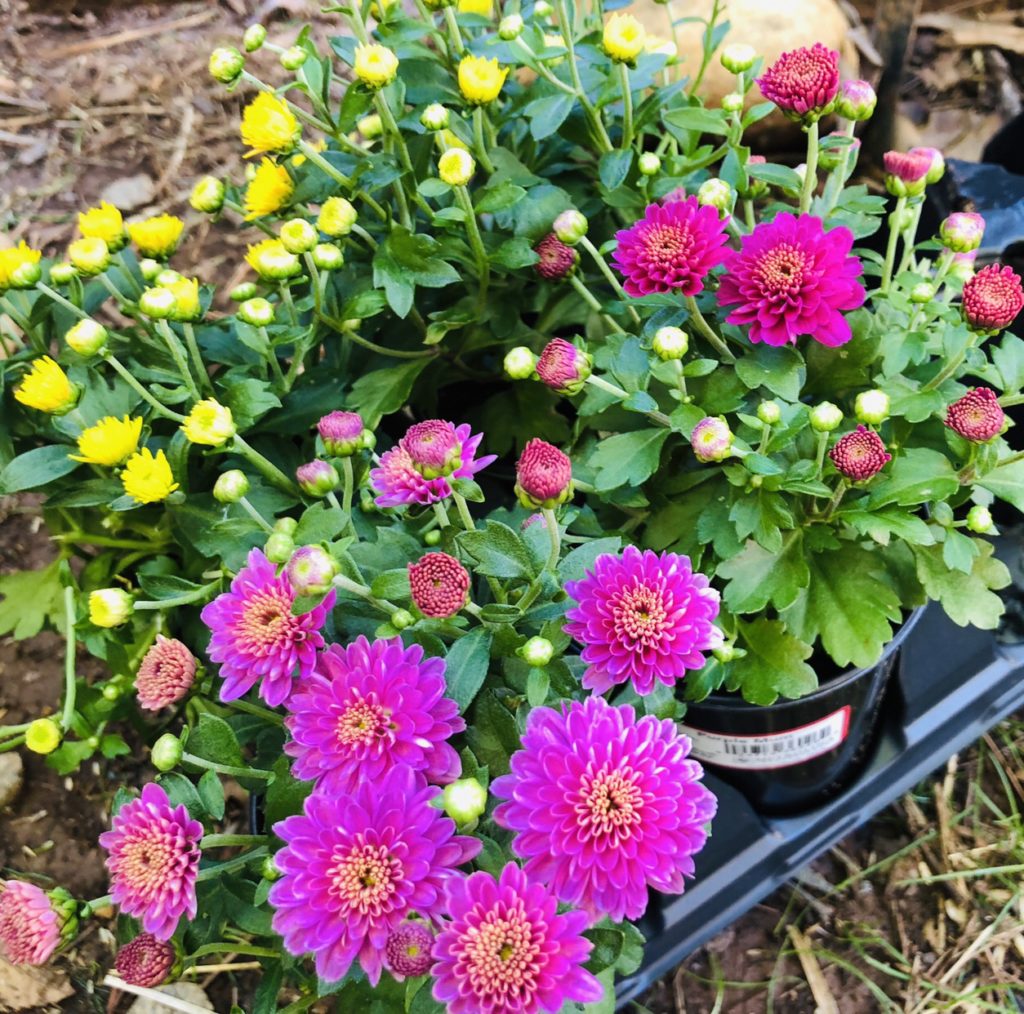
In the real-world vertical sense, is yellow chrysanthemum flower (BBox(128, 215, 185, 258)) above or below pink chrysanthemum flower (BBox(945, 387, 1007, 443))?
above

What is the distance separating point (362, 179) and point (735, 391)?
42 centimetres

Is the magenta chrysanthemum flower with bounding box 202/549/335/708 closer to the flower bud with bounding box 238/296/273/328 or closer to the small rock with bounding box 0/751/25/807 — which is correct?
the flower bud with bounding box 238/296/273/328

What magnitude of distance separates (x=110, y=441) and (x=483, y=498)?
36 cm

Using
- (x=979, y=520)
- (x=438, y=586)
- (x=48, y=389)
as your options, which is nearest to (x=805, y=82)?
(x=979, y=520)

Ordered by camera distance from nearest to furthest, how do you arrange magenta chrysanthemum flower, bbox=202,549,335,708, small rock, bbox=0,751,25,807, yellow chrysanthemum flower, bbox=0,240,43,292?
magenta chrysanthemum flower, bbox=202,549,335,708 < yellow chrysanthemum flower, bbox=0,240,43,292 < small rock, bbox=0,751,25,807

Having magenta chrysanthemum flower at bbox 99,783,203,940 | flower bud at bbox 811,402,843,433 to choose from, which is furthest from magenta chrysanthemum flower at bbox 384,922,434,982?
flower bud at bbox 811,402,843,433

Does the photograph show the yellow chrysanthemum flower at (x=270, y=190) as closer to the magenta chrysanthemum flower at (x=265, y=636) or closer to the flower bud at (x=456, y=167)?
the flower bud at (x=456, y=167)

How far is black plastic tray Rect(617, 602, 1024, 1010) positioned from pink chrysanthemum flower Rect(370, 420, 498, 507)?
0.58 m

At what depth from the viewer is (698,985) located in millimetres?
1196

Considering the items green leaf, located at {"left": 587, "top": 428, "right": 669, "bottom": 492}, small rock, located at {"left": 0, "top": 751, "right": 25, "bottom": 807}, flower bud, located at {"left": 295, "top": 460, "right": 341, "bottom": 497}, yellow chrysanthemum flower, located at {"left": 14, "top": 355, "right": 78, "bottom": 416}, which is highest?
yellow chrysanthemum flower, located at {"left": 14, "top": 355, "right": 78, "bottom": 416}

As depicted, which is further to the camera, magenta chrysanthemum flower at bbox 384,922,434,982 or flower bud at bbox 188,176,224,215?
flower bud at bbox 188,176,224,215

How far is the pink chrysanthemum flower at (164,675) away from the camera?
30.0 inches

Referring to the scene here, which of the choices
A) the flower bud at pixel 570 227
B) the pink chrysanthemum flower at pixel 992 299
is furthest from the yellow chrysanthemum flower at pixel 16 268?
the pink chrysanthemum flower at pixel 992 299

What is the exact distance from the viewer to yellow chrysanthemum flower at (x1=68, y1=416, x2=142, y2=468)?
87 centimetres
